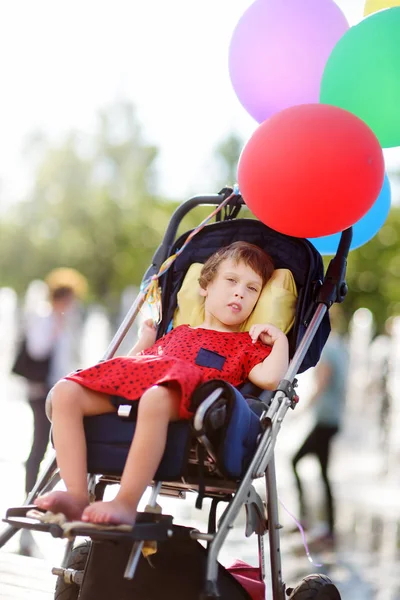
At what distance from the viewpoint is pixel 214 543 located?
329 cm

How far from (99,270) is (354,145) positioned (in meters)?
35.9

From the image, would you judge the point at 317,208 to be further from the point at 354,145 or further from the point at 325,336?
the point at 325,336

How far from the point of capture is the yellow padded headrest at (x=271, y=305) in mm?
4172

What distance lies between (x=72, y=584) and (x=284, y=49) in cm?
270

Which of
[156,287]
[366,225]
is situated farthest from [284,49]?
[156,287]

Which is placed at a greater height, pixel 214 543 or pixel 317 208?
pixel 317 208

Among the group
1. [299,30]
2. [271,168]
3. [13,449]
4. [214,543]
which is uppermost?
[299,30]

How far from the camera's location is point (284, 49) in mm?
4633

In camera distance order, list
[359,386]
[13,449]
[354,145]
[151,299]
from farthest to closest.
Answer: [359,386] < [13,449] < [151,299] < [354,145]

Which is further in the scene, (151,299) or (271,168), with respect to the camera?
(151,299)

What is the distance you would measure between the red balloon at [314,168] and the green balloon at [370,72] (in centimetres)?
36

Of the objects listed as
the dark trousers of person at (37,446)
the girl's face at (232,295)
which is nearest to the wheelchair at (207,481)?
the girl's face at (232,295)

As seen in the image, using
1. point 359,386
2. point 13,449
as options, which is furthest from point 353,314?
point 13,449

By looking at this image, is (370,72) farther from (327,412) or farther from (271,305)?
(327,412)
